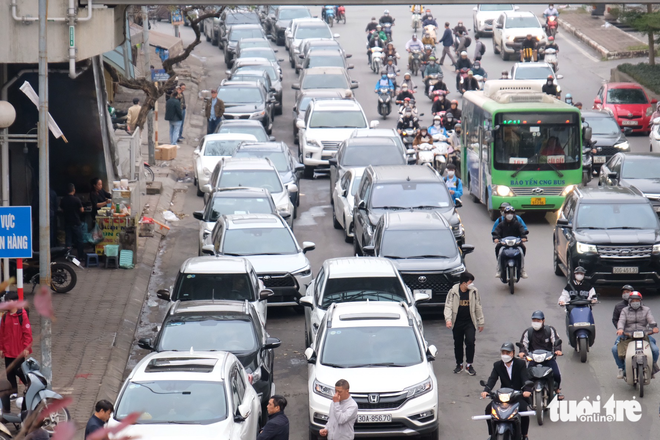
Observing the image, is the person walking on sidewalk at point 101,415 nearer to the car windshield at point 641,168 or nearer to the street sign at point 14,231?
the street sign at point 14,231

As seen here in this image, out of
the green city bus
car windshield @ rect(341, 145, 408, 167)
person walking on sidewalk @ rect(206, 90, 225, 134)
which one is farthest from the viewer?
person walking on sidewalk @ rect(206, 90, 225, 134)

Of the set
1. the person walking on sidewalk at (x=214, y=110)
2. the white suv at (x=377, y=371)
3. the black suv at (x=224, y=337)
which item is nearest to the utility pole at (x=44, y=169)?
the black suv at (x=224, y=337)

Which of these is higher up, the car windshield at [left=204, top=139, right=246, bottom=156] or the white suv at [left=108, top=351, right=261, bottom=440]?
the white suv at [left=108, top=351, right=261, bottom=440]

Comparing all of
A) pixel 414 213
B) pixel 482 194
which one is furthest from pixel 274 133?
pixel 414 213

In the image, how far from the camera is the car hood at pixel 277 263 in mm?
17594

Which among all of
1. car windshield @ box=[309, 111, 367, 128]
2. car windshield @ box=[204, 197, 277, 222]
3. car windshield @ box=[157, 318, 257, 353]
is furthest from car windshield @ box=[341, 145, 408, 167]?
car windshield @ box=[157, 318, 257, 353]

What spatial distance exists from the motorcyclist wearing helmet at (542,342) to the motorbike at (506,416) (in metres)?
1.93

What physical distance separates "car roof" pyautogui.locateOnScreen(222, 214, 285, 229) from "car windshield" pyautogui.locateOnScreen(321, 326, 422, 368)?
21.1 ft

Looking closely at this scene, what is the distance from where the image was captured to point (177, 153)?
33562mm

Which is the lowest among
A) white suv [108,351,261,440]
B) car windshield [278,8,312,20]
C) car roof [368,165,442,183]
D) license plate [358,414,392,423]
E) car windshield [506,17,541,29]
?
license plate [358,414,392,423]

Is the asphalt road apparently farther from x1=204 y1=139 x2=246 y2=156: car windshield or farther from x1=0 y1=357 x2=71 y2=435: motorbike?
x1=0 y1=357 x2=71 y2=435: motorbike

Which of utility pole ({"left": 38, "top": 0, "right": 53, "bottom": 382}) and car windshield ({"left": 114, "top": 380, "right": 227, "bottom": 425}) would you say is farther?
utility pole ({"left": 38, "top": 0, "right": 53, "bottom": 382})

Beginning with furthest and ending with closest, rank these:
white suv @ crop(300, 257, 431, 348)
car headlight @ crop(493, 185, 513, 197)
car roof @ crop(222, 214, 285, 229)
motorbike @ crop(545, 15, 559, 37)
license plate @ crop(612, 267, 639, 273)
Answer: motorbike @ crop(545, 15, 559, 37) → car headlight @ crop(493, 185, 513, 197) → car roof @ crop(222, 214, 285, 229) → license plate @ crop(612, 267, 639, 273) → white suv @ crop(300, 257, 431, 348)

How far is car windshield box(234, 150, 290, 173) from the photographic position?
26.2 meters
